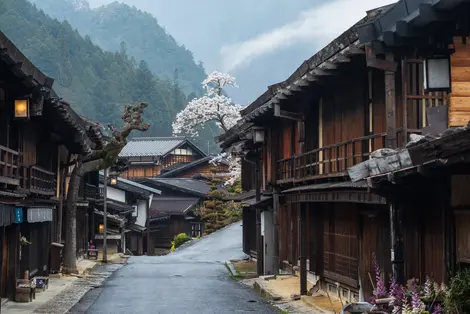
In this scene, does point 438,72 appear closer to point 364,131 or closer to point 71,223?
point 364,131

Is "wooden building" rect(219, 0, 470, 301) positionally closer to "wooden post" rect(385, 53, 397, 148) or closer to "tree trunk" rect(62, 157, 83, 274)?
"wooden post" rect(385, 53, 397, 148)

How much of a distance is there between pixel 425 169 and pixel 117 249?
152 feet

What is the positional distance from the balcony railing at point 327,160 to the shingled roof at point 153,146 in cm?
6653

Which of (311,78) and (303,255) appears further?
(303,255)

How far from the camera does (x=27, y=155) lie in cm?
2519

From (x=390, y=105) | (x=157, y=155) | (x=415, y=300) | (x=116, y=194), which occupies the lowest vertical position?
(x=415, y=300)

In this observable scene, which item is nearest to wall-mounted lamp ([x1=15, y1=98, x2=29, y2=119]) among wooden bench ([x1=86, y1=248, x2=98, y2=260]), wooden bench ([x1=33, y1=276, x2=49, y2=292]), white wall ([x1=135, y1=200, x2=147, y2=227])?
wooden bench ([x1=33, y1=276, x2=49, y2=292])

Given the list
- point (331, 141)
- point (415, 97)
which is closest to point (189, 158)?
point (331, 141)

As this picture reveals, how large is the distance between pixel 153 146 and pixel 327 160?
76.0 meters

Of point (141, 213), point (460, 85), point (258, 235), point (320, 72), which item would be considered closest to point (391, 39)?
point (460, 85)

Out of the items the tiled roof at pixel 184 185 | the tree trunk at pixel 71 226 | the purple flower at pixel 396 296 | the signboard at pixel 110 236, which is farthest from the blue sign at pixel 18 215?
the tiled roof at pixel 184 185

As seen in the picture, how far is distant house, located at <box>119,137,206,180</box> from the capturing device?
92.9 m

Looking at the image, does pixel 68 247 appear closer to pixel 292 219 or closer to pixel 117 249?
pixel 292 219

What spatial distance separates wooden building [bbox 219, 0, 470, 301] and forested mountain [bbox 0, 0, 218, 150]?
9992cm
